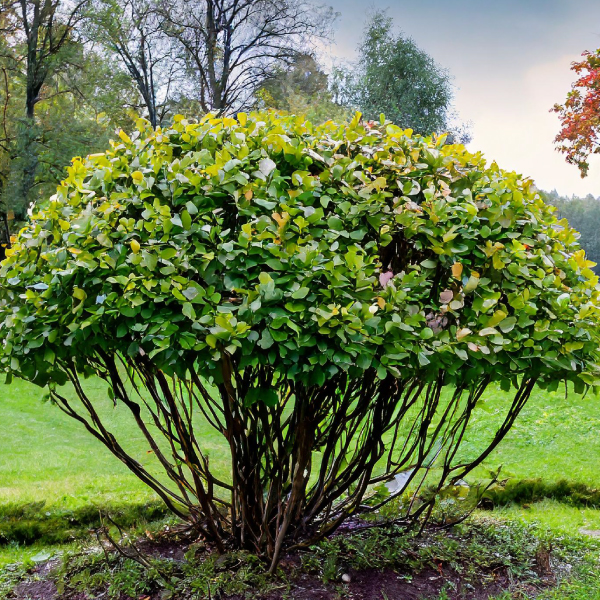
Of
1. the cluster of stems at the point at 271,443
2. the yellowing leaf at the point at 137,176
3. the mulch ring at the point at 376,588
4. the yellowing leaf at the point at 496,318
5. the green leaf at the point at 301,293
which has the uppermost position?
the yellowing leaf at the point at 137,176

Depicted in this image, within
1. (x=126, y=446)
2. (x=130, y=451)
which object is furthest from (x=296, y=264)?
(x=126, y=446)

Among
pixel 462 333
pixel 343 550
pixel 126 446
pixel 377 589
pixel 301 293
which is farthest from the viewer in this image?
pixel 126 446

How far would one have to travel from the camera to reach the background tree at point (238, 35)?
21594mm

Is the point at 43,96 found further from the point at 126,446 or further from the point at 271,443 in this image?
the point at 271,443

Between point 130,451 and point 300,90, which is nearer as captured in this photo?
point 130,451

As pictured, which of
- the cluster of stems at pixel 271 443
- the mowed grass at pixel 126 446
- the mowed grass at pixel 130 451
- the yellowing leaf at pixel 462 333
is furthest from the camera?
the mowed grass at pixel 126 446

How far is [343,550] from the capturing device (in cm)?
332

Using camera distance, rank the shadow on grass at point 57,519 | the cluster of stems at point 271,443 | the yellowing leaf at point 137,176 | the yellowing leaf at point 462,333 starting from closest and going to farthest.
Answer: the yellowing leaf at point 462,333 → the yellowing leaf at point 137,176 → the cluster of stems at point 271,443 → the shadow on grass at point 57,519

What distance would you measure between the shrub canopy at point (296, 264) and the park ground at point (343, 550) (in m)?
1.09

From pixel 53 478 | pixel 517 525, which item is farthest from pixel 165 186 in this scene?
pixel 53 478

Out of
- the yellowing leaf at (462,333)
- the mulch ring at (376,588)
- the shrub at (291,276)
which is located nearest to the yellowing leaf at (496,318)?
the shrub at (291,276)

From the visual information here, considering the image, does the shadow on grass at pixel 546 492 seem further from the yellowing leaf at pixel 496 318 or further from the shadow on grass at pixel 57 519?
the yellowing leaf at pixel 496 318

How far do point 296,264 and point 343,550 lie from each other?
6.06 feet

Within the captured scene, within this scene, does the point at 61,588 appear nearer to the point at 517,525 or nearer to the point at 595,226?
the point at 517,525
